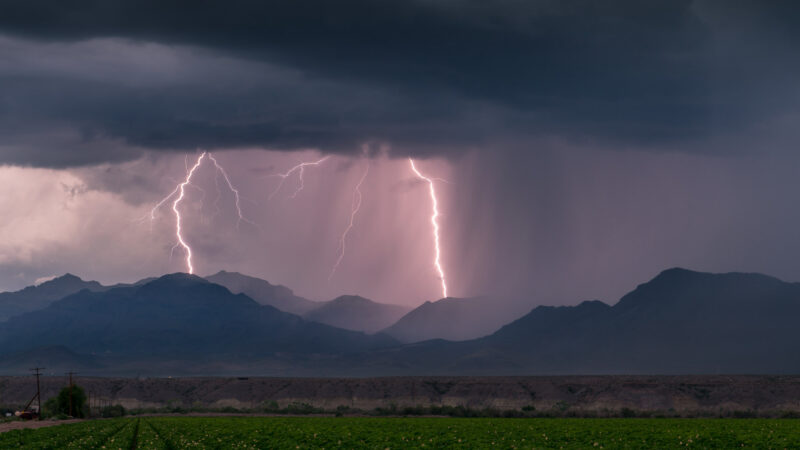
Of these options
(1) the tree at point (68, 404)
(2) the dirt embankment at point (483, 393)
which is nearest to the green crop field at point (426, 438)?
(1) the tree at point (68, 404)

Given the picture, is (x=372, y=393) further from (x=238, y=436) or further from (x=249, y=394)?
(x=238, y=436)

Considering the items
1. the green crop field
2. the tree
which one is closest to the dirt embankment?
the tree

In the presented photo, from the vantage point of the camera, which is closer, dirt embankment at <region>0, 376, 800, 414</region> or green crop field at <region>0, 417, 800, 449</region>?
green crop field at <region>0, 417, 800, 449</region>

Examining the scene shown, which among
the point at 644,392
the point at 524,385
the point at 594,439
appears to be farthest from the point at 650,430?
the point at 524,385

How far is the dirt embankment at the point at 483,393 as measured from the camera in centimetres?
14400

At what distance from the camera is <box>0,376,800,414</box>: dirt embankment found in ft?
472

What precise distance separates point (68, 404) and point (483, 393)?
71.7 meters

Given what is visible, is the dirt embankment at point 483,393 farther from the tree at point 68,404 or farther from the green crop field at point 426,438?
the green crop field at point 426,438

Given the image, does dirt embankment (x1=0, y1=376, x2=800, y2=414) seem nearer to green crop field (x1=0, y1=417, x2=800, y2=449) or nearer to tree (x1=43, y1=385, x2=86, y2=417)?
tree (x1=43, y1=385, x2=86, y2=417)

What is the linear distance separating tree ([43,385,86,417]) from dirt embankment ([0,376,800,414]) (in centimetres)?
2678

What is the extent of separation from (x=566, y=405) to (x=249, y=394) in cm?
6980

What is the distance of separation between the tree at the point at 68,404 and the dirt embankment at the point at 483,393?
87.8ft

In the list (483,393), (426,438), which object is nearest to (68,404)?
(483,393)

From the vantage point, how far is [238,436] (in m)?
61.8
